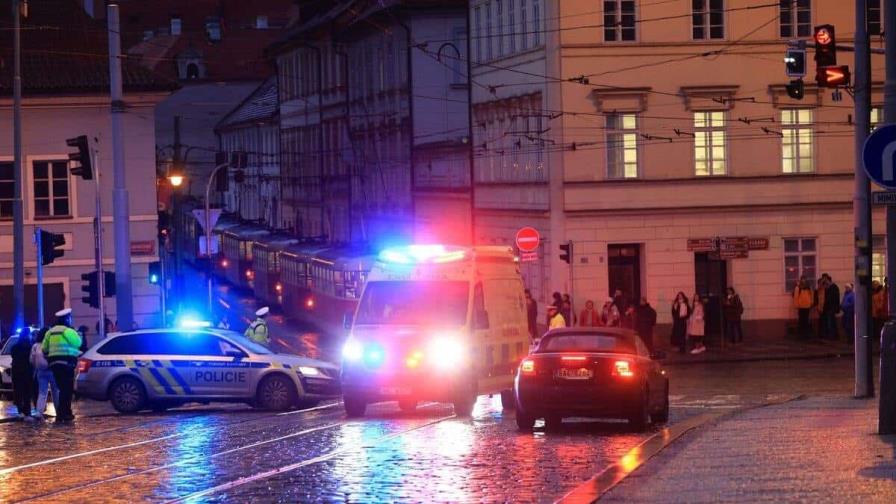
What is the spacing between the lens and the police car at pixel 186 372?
29.4 m

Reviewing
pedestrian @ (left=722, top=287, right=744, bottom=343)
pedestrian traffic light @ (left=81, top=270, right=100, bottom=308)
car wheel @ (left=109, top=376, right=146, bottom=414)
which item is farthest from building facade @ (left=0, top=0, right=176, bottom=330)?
car wheel @ (left=109, top=376, right=146, bottom=414)

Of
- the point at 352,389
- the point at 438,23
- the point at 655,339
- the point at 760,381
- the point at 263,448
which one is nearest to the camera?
the point at 263,448

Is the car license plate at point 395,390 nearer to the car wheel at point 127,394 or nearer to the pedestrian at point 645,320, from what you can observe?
the car wheel at point 127,394

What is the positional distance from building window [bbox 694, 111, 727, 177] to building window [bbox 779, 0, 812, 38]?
3175mm

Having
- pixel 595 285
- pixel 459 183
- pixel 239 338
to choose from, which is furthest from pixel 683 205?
pixel 239 338

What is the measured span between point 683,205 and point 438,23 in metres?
23.3

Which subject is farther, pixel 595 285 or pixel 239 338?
pixel 595 285

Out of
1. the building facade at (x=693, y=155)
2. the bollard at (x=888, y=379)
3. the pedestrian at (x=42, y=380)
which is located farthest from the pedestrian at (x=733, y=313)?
the bollard at (x=888, y=379)

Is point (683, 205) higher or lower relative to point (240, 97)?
lower

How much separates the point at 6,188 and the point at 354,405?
89.9ft

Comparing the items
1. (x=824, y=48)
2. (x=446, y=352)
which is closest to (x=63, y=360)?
(x=446, y=352)

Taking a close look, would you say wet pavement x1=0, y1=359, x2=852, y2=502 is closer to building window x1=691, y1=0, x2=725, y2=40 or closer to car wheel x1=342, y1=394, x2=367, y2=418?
car wheel x1=342, y1=394, x2=367, y2=418

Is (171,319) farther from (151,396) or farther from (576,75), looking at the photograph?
(151,396)

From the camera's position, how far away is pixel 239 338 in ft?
98.0
